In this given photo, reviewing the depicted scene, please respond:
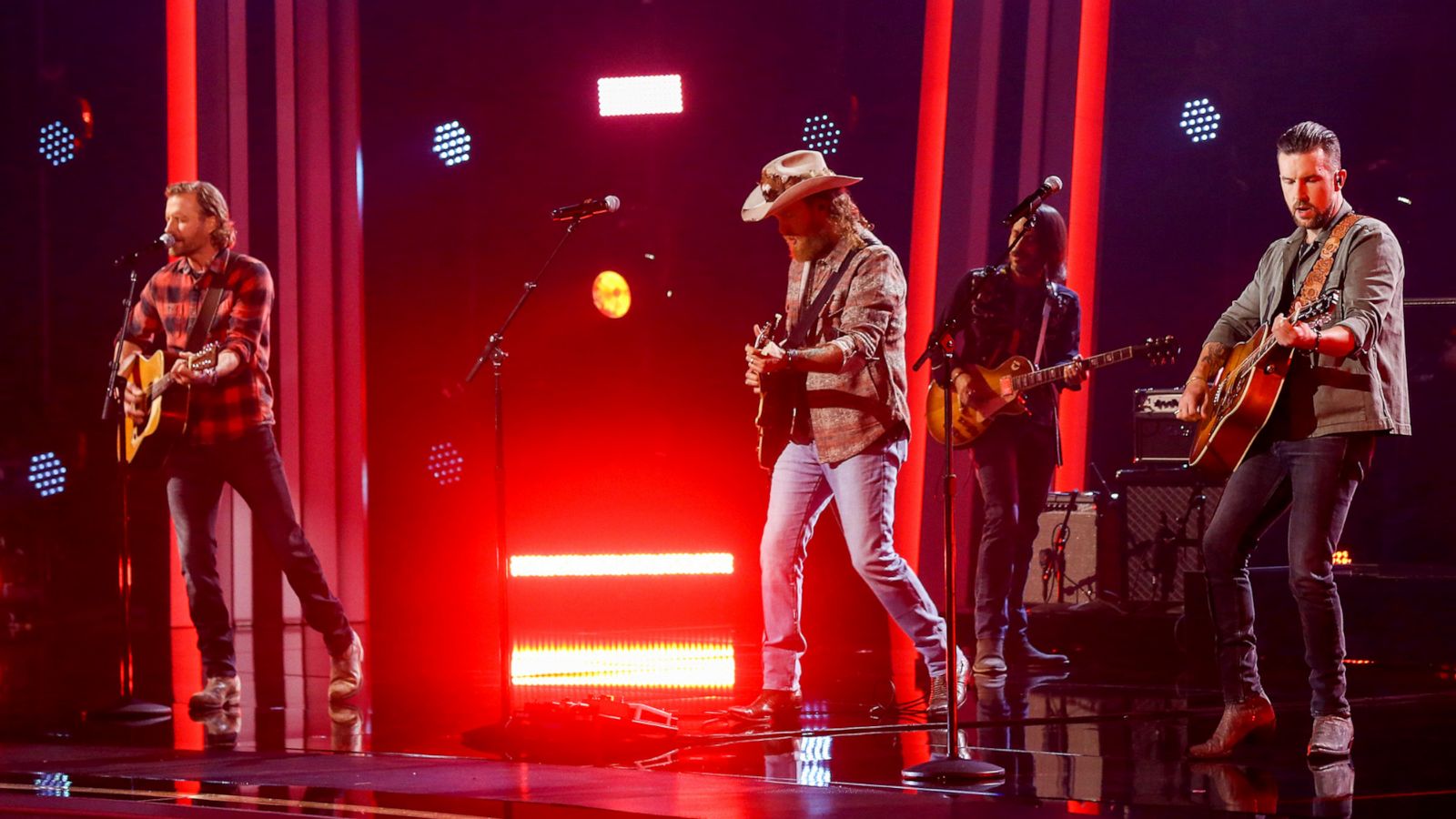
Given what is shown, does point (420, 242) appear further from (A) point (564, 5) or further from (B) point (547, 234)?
(A) point (564, 5)

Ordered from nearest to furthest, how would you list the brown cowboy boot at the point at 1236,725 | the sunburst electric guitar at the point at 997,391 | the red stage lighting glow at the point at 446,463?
the brown cowboy boot at the point at 1236,725 < the sunburst electric guitar at the point at 997,391 < the red stage lighting glow at the point at 446,463

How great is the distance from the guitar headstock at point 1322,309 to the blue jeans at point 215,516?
3.57 metres

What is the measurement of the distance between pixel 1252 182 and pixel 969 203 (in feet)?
5.01

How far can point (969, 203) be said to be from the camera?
7.93 metres

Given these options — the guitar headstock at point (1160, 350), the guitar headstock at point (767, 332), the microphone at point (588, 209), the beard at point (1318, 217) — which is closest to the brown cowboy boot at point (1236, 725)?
the beard at point (1318, 217)

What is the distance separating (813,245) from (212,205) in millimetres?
2332

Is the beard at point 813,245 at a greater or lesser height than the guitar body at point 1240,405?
greater

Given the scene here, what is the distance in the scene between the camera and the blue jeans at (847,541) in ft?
15.5

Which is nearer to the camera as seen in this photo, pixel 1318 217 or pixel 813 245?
pixel 1318 217

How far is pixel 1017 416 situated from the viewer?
20.0ft

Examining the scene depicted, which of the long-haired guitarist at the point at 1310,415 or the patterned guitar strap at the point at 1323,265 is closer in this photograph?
the long-haired guitarist at the point at 1310,415

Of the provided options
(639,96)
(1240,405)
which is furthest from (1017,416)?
(639,96)

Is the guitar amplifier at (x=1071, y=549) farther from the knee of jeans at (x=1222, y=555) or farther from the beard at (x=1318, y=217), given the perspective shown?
the beard at (x=1318, y=217)

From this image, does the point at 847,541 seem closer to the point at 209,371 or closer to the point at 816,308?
the point at 816,308
